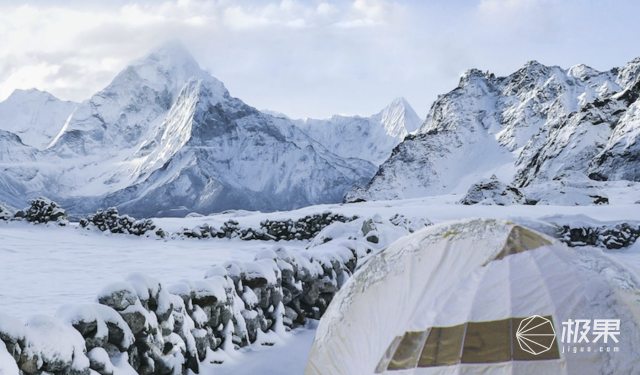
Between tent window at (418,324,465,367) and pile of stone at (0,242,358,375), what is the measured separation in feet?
8.46

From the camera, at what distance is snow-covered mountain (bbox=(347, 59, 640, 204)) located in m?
79.6

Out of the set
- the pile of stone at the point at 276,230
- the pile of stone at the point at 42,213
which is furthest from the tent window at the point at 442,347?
the pile of stone at the point at 42,213

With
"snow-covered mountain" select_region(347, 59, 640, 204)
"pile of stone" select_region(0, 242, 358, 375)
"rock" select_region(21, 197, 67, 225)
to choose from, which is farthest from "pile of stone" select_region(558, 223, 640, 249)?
"snow-covered mountain" select_region(347, 59, 640, 204)

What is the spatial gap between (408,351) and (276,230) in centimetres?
1855

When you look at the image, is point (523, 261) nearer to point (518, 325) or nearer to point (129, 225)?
point (518, 325)

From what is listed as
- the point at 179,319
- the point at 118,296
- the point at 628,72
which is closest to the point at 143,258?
the point at 179,319

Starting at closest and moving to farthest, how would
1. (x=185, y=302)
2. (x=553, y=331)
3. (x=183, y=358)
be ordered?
(x=553, y=331), (x=183, y=358), (x=185, y=302)

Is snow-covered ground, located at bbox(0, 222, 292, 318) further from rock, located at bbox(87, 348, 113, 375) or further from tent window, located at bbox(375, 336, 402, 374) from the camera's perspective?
tent window, located at bbox(375, 336, 402, 374)

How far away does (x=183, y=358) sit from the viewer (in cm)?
650

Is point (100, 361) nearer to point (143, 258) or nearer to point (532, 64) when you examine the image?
point (143, 258)

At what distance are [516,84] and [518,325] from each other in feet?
647

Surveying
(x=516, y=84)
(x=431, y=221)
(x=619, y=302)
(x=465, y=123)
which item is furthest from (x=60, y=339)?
(x=516, y=84)

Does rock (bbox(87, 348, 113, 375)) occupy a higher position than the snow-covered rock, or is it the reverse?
the snow-covered rock

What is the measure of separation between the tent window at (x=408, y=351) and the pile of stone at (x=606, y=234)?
1592cm
